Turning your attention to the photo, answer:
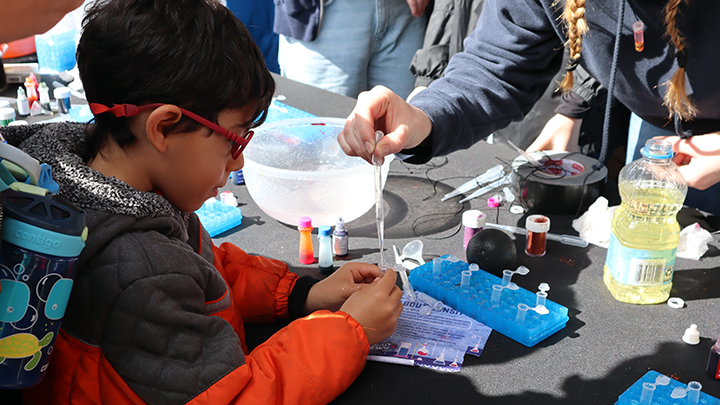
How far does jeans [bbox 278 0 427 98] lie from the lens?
2.53m

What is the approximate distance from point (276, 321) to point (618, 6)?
100 cm

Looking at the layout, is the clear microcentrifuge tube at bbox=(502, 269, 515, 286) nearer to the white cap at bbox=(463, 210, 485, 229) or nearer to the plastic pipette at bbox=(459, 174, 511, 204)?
the white cap at bbox=(463, 210, 485, 229)

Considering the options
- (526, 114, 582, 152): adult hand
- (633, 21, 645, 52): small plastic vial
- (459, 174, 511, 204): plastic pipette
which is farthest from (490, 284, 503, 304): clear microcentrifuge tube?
(526, 114, 582, 152): adult hand

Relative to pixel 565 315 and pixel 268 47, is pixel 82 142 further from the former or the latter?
pixel 268 47

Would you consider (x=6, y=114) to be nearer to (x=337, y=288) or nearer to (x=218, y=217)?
(x=218, y=217)

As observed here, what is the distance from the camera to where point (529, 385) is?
846 millimetres

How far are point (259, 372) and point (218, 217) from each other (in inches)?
23.9

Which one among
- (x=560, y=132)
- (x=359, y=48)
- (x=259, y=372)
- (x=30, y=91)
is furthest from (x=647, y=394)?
(x=30, y=91)

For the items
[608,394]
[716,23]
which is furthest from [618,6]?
[608,394]

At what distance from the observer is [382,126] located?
121 cm

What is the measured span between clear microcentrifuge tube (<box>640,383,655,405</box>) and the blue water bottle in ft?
2.53

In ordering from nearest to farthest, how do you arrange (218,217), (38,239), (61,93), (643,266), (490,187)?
(38,239)
(643,266)
(218,217)
(490,187)
(61,93)

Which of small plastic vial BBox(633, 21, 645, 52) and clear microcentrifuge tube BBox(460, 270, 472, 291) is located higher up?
small plastic vial BBox(633, 21, 645, 52)

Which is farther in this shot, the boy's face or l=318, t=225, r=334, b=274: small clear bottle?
l=318, t=225, r=334, b=274: small clear bottle
